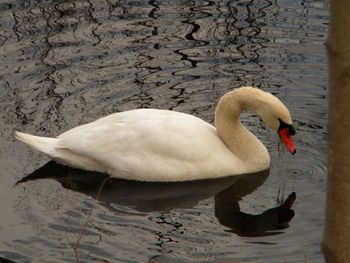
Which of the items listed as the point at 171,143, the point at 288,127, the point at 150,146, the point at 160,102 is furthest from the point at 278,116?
the point at 160,102

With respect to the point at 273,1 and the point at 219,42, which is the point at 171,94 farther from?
the point at 273,1

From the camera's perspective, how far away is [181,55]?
9.47 meters

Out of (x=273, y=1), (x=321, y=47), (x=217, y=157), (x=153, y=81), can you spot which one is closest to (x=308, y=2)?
(x=273, y=1)

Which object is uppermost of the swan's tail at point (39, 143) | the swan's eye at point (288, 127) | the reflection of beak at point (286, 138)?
the swan's eye at point (288, 127)

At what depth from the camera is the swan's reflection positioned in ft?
20.9

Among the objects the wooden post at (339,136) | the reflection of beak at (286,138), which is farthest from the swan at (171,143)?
the wooden post at (339,136)

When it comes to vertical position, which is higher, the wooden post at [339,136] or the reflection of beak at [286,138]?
the wooden post at [339,136]

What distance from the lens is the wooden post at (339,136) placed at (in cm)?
224

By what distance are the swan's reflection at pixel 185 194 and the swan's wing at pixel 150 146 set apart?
0.35 ft

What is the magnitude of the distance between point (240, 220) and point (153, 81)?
2.78 meters

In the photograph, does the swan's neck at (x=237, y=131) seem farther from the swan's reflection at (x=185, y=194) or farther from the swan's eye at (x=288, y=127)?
the swan's eye at (x=288, y=127)

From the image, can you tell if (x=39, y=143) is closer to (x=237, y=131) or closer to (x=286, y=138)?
(x=237, y=131)

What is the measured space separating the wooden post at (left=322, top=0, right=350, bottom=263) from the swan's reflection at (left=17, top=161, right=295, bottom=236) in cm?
372

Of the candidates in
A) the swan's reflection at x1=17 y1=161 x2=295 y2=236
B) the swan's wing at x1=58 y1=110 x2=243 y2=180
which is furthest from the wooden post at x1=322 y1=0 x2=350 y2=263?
the swan's wing at x1=58 y1=110 x2=243 y2=180
